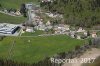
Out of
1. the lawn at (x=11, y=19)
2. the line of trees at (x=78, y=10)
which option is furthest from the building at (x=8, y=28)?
the line of trees at (x=78, y=10)

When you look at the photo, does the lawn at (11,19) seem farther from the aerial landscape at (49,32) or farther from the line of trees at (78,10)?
the line of trees at (78,10)

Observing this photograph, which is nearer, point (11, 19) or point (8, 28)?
point (8, 28)

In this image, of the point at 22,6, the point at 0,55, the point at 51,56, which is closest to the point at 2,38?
the point at 0,55

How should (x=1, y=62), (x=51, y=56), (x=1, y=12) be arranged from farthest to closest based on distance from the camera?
(x=1, y=12)
(x=51, y=56)
(x=1, y=62)

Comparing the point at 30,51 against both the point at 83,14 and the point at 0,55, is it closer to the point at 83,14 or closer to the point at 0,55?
the point at 0,55

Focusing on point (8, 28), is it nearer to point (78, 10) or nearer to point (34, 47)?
point (34, 47)

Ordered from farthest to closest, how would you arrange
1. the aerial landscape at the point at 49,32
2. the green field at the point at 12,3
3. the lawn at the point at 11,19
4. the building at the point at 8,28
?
the green field at the point at 12,3 → the lawn at the point at 11,19 → the building at the point at 8,28 → the aerial landscape at the point at 49,32

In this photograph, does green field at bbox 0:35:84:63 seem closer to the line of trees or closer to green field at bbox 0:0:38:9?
the line of trees

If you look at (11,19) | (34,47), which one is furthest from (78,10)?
(34,47)
